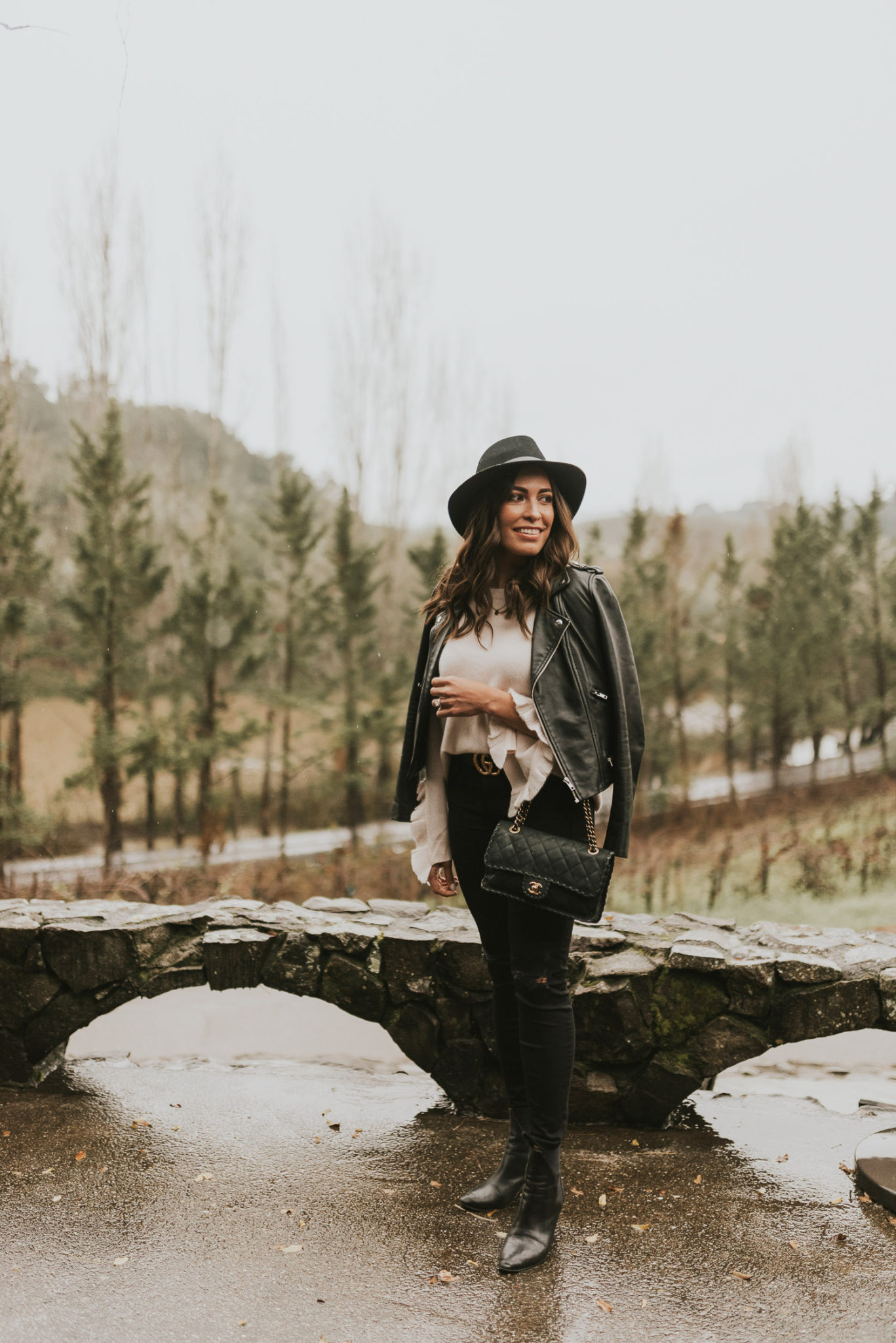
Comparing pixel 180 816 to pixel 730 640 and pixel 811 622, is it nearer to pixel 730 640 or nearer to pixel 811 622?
pixel 730 640

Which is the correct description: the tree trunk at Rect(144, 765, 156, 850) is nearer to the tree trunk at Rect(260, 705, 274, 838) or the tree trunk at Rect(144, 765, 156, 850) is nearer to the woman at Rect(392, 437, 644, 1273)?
the tree trunk at Rect(260, 705, 274, 838)

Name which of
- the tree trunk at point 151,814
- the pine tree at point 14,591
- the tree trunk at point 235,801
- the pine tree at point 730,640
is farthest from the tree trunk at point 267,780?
the pine tree at point 730,640

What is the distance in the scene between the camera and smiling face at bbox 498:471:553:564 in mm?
2104

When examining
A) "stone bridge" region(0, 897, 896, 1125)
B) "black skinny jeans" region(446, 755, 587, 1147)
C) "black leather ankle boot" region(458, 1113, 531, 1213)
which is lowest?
"black leather ankle boot" region(458, 1113, 531, 1213)

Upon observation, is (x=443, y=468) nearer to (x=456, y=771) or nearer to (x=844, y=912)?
(x=844, y=912)

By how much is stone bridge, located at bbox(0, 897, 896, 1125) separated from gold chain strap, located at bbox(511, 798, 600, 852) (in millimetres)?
992

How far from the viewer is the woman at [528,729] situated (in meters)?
2.04

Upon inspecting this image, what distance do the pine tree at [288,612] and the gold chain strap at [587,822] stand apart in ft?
27.1

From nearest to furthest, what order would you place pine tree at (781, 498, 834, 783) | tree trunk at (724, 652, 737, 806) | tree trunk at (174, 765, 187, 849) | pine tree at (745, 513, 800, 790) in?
pine tree at (781, 498, 834, 783), pine tree at (745, 513, 800, 790), tree trunk at (724, 652, 737, 806), tree trunk at (174, 765, 187, 849)

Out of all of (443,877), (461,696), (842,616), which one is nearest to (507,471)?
(461,696)

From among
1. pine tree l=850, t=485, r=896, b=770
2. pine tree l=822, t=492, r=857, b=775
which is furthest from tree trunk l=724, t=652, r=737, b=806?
pine tree l=850, t=485, r=896, b=770

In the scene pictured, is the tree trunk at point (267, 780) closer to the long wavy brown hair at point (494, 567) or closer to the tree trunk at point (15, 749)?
the tree trunk at point (15, 749)

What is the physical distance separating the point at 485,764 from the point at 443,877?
0.37 m

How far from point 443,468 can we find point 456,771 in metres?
9.08
